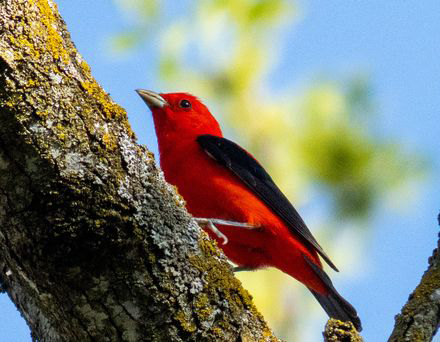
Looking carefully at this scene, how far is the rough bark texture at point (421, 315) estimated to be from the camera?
9.39 ft

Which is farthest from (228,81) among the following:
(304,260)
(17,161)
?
(17,161)

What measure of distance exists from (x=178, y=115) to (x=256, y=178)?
117cm

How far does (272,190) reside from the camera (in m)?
5.23

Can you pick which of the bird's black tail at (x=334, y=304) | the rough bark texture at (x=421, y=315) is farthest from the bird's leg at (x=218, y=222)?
the rough bark texture at (x=421, y=315)

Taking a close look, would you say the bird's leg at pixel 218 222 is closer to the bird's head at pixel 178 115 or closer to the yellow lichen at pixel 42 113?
the bird's head at pixel 178 115

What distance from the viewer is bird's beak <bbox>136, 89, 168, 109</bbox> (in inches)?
240

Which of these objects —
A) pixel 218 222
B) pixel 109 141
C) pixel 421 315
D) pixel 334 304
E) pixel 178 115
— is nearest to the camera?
pixel 109 141

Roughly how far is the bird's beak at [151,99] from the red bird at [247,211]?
2.51ft

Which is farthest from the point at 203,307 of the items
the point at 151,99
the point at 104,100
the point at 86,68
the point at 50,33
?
the point at 151,99

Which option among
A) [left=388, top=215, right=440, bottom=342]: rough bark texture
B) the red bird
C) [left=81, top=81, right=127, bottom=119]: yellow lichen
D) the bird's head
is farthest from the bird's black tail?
[left=81, top=81, right=127, bottom=119]: yellow lichen

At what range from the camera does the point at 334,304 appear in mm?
5051

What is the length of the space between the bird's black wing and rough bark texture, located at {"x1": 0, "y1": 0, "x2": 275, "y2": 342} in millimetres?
2625

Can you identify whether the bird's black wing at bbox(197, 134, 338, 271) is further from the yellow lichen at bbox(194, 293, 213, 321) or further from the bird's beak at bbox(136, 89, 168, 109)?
the yellow lichen at bbox(194, 293, 213, 321)

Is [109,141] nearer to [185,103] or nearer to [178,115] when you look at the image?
[178,115]
